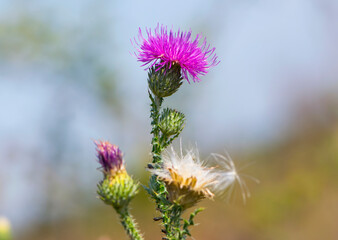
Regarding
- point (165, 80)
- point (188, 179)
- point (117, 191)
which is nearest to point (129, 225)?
point (117, 191)

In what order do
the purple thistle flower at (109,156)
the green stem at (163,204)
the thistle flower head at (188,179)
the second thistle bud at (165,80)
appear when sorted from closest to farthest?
the green stem at (163,204)
the thistle flower head at (188,179)
the purple thistle flower at (109,156)
the second thistle bud at (165,80)

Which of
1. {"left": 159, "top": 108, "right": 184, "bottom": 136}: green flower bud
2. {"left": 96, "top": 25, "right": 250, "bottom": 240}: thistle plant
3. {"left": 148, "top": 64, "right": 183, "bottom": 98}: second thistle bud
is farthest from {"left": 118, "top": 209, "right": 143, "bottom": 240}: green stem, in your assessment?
{"left": 148, "top": 64, "right": 183, "bottom": 98}: second thistle bud

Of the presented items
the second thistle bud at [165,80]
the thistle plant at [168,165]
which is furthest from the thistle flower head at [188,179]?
the second thistle bud at [165,80]

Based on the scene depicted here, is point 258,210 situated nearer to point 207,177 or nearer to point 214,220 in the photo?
point 214,220

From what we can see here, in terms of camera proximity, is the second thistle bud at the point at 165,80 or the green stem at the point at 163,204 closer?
the green stem at the point at 163,204

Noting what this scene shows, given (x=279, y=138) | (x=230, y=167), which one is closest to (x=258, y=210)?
(x=279, y=138)

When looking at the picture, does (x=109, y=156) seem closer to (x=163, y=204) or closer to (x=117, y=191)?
(x=117, y=191)

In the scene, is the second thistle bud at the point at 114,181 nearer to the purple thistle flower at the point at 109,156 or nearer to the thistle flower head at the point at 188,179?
the purple thistle flower at the point at 109,156
